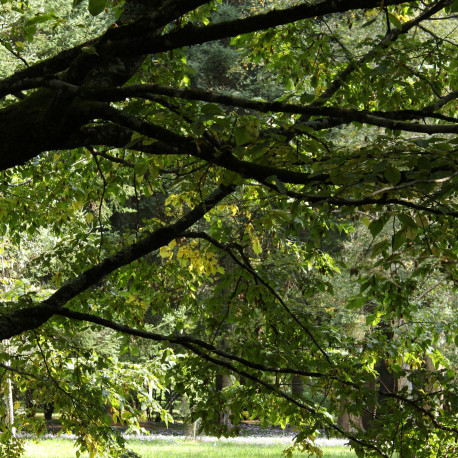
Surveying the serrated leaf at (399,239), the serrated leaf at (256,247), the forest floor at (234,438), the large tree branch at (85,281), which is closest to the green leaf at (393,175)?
the serrated leaf at (399,239)

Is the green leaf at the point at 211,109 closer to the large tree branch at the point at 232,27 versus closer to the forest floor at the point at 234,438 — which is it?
the large tree branch at the point at 232,27

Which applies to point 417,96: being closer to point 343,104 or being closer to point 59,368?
point 343,104

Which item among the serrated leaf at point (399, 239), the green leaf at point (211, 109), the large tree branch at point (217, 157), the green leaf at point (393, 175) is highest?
the green leaf at point (211, 109)

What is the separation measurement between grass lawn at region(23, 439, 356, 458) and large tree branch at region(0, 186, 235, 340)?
11.8 m

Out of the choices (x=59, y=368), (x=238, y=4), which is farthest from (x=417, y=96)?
(x=238, y=4)

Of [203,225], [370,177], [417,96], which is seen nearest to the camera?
[370,177]

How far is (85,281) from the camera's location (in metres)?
3.74

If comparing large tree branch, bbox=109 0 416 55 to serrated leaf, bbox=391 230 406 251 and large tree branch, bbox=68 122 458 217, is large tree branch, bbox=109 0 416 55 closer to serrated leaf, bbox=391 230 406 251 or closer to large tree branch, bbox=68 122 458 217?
large tree branch, bbox=68 122 458 217

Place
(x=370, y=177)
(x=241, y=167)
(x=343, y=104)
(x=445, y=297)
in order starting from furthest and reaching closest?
(x=445, y=297)
(x=343, y=104)
(x=241, y=167)
(x=370, y=177)

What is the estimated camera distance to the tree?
7.28 feet

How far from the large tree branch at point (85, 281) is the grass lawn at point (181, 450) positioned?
38.6ft

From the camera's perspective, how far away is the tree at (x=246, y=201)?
222cm

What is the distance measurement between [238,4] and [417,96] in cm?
2478

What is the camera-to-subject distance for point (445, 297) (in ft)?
53.9
